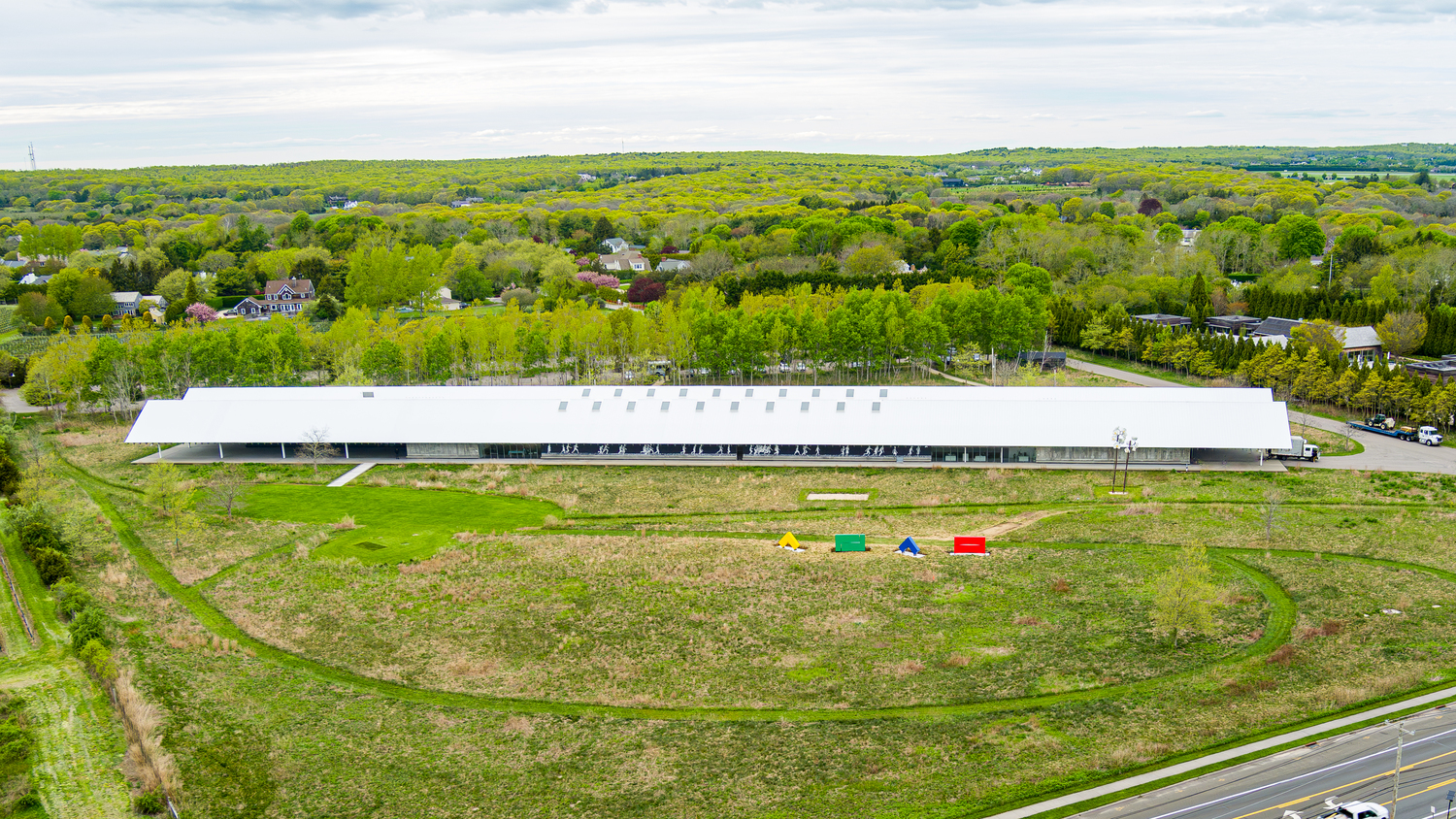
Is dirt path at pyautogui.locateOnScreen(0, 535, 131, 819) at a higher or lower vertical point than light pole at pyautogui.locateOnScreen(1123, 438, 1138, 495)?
lower

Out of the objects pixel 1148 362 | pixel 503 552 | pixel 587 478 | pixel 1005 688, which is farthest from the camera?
pixel 1148 362

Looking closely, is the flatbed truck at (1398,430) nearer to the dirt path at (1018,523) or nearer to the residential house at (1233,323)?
the residential house at (1233,323)

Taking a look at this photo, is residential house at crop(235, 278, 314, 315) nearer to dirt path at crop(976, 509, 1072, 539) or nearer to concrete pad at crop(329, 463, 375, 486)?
concrete pad at crop(329, 463, 375, 486)

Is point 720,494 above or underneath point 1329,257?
underneath

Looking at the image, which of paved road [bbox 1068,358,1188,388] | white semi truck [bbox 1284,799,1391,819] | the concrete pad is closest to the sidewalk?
white semi truck [bbox 1284,799,1391,819]

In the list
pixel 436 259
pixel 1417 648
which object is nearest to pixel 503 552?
pixel 1417 648

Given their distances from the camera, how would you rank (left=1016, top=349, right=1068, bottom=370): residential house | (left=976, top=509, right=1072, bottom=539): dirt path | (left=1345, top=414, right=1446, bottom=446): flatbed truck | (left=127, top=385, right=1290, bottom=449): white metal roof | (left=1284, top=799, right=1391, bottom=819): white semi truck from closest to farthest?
(left=1284, top=799, right=1391, bottom=819): white semi truck → (left=976, top=509, right=1072, bottom=539): dirt path → (left=127, top=385, right=1290, bottom=449): white metal roof → (left=1345, top=414, right=1446, bottom=446): flatbed truck → (left=1016, top=349, right=1068, bottom=370): residential house

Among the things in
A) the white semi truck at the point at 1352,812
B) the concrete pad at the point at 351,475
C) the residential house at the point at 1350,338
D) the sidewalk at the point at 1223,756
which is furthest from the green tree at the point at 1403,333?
the concrete pad at the point at 351,475

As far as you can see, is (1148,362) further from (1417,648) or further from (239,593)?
(239,593)
